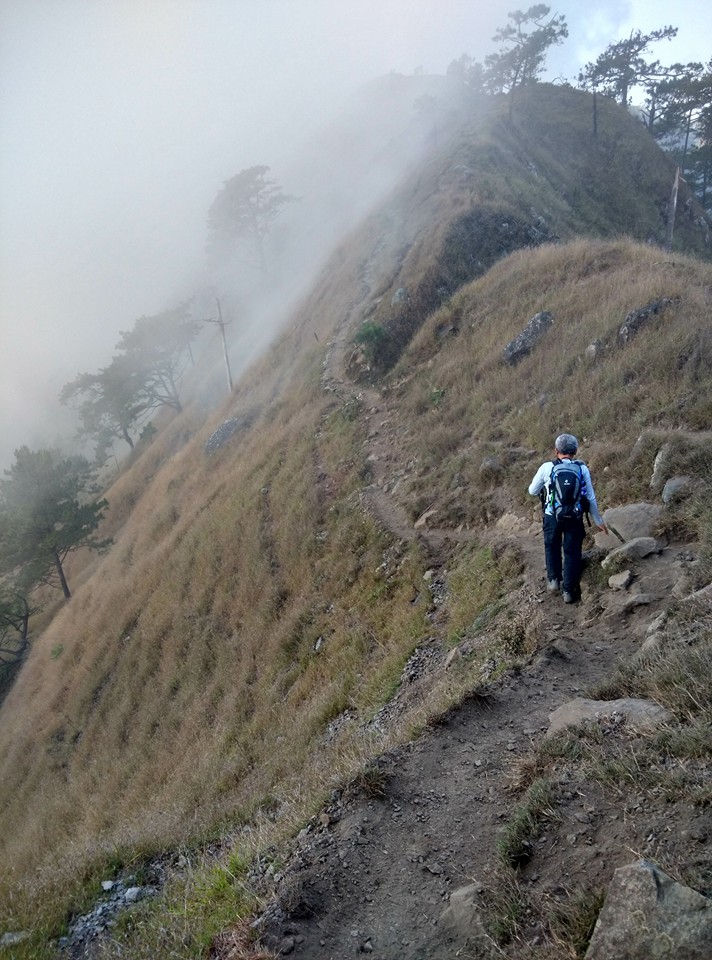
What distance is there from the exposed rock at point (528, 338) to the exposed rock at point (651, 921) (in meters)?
12.2

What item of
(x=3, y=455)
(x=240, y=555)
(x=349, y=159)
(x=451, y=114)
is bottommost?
(x=240, y=555)

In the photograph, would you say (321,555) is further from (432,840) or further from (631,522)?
(432,840)

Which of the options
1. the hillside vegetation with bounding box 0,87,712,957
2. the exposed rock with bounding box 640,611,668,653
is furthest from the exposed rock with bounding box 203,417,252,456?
the exposed rock with bounding box 640,611,668,653

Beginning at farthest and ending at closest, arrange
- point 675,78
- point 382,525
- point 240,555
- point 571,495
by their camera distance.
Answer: point 675,78 → point 240,555 → point 382,525 → point 571,495

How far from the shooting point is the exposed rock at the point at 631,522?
705 cm

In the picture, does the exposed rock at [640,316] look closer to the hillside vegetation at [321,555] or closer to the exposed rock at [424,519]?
the hillside vegetation at [321,555]

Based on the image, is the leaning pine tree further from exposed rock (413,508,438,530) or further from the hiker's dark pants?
the hiker's dark pants

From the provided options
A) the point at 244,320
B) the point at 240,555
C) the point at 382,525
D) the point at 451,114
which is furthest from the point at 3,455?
the point at 382,525

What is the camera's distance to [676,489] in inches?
282

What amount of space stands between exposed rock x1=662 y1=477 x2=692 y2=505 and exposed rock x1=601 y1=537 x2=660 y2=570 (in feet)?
2.16

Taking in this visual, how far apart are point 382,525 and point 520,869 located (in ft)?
28.8

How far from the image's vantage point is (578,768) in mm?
3701

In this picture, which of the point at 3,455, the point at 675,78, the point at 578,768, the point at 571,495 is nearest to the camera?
the point at 578,768

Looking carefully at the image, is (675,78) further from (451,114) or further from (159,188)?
(159,188)
